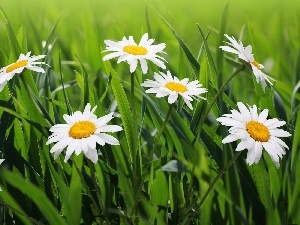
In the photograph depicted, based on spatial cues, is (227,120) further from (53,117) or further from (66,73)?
(66,73)

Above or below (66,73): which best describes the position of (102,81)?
below

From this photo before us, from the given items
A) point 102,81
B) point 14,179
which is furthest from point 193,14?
point 14,179

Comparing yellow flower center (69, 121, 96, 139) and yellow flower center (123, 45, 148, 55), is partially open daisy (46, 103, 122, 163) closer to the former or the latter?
yellow flower center (69, 121, 96, 139)

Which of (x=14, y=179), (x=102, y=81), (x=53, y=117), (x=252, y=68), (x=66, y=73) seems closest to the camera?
(x=14, y=179)

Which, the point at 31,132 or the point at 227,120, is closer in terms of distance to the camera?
the point at 227,120

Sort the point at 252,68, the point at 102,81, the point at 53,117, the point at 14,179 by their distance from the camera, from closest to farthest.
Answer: the point at 14,179 → the point at 252,68 → the point at 53,117 → the point at 102,81

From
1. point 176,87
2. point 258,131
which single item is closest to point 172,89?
point 176,87
